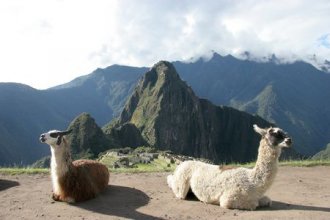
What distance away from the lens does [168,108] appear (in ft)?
586

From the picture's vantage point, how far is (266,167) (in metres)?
10.7

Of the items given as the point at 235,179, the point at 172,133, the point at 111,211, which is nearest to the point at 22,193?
the point at 111,211

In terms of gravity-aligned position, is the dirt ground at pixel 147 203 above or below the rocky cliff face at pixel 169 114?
below

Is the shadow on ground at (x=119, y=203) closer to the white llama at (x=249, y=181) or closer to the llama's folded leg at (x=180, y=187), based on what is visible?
the llama's folded leg at (x=180, y=187)

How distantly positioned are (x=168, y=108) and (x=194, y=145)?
20.3m

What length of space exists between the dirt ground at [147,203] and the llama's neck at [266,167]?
60cm

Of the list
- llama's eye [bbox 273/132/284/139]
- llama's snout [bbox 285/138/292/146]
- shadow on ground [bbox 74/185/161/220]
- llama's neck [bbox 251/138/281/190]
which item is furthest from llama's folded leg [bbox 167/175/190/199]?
llama's snout [bbox 285/138/292/146]

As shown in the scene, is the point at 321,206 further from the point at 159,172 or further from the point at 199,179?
the point at 159,172

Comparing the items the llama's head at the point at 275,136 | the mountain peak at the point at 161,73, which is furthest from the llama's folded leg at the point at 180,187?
the mountain peak at the point at 161,73

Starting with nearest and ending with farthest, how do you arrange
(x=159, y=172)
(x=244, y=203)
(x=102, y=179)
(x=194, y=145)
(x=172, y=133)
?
1. (x=244, y=203)
2. (x=102, y=179)
3. (x=159, y=172)
4. (x=172, y=133)
5. (x=194, y=145)

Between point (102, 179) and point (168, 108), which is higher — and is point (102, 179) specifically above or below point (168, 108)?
below

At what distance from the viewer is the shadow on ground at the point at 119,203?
35.2ft

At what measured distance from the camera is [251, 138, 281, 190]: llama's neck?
34.8 feet

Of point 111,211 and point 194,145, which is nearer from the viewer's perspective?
point 111,211
